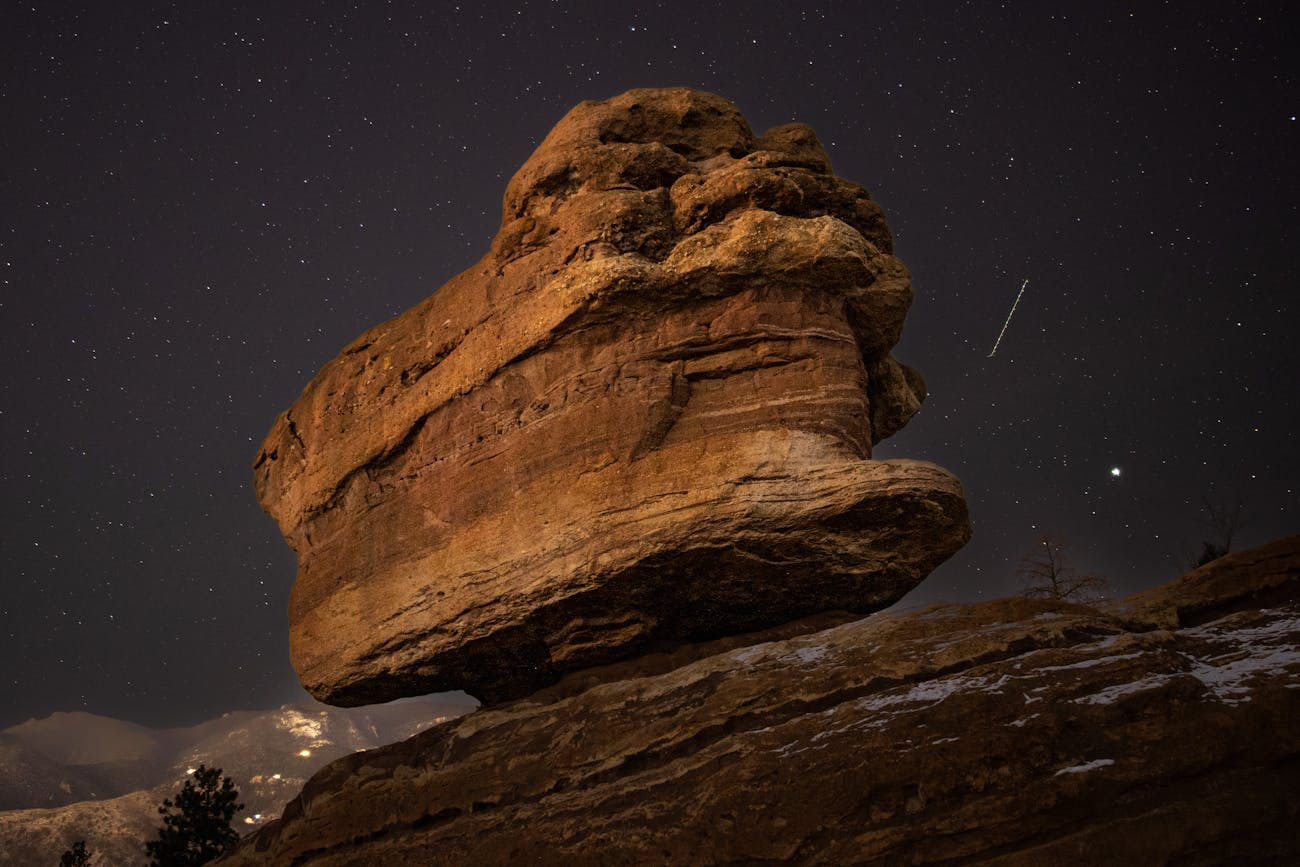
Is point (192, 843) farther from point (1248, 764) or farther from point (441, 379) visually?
point (1248, 764)

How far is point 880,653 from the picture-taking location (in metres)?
9.50

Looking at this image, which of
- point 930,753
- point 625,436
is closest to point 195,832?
point 625,436

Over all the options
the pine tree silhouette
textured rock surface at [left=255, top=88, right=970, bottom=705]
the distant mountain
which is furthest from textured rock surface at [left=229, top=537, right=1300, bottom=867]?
the distant mountain

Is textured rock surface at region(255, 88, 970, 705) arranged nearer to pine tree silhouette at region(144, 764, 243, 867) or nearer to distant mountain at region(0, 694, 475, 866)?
pine tree silhouette at region(144, 764, 243, 867)

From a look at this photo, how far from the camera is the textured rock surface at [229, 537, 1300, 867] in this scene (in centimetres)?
707

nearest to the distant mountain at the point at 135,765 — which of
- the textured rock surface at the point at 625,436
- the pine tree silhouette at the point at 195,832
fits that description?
the pine tree silhouette at the point at 195,832

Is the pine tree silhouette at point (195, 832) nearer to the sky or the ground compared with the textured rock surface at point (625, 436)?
nearer to the ground

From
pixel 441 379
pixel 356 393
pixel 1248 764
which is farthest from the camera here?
pixel 356 393

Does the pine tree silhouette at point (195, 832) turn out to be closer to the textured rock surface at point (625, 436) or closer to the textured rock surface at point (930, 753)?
the textured rock surface at point (625, 436)

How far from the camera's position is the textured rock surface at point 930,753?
707 cm

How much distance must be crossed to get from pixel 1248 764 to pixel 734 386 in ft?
27.2

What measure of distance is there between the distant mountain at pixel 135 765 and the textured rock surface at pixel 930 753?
142ft

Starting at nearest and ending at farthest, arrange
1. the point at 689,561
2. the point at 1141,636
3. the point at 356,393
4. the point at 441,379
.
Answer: the point at 1141,636, the point at 689,561, the point at 441,379, the point at 356,393

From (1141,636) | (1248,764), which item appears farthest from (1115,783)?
(1141,636)
